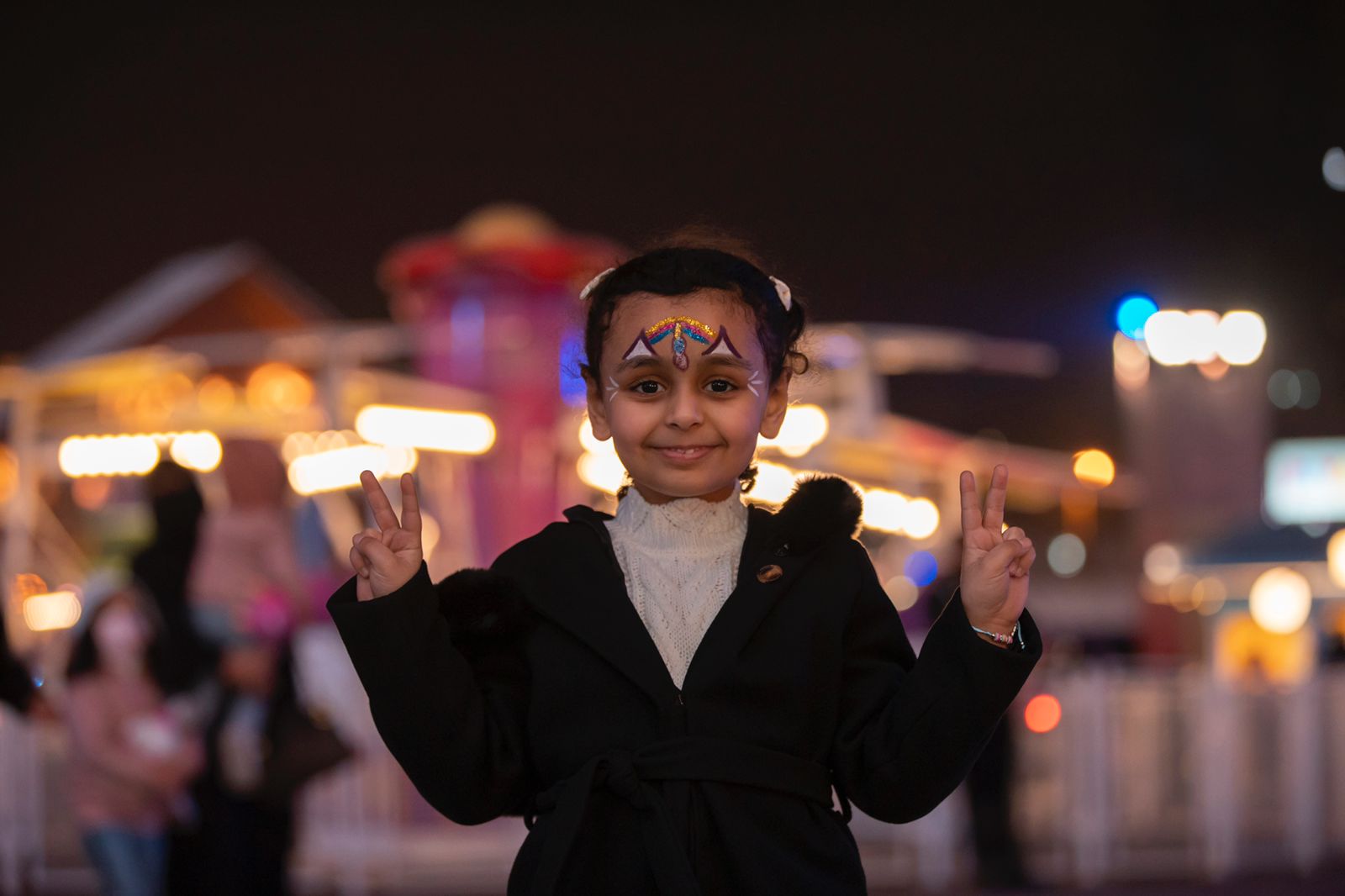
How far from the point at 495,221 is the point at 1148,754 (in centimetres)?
797

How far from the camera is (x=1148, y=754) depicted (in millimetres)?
9414

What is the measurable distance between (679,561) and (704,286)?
0.41m

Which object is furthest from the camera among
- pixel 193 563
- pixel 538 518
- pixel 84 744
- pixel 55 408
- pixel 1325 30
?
pixel 55 408

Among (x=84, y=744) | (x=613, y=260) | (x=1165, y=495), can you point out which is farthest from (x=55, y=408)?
(x=613, y=260)

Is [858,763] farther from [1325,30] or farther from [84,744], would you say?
[1325,30]

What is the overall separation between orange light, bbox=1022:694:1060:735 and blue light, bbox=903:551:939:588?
939 cm

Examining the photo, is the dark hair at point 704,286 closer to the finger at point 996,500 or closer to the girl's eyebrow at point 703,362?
the girl's eyebrow at point 703,362

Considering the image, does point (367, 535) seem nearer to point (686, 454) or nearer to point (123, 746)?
point (686, 454)

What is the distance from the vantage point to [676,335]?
7.22 ft

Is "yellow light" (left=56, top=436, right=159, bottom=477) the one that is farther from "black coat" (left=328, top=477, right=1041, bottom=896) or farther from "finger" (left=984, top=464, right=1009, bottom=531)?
"finger" (left=984, top=464, right=1009, bottom=531)

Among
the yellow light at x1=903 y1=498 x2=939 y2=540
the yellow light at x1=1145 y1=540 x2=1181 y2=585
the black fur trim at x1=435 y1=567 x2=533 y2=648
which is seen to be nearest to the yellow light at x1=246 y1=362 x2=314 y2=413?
the yellow light at x1=903 y1=498 x2=939 y2=540

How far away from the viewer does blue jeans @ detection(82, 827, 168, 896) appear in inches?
192

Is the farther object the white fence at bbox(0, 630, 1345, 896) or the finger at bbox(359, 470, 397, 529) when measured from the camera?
the white fence at bbox(0, 630, 1345, 896)

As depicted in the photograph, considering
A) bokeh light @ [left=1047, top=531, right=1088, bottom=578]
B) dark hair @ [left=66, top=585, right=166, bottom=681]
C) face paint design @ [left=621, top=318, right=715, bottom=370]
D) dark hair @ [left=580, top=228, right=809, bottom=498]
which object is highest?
dark hair @ [left=580, top=228, right=809, bottom=498]
